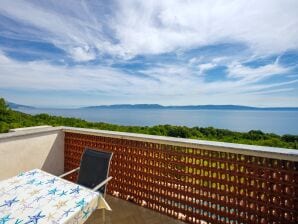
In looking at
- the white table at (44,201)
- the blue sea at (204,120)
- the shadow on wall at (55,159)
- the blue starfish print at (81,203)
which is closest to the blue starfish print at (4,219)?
the white table at (44,201)

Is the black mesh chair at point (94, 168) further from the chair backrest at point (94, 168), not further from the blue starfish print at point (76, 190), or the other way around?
the blue starfish print at point (76, 190)

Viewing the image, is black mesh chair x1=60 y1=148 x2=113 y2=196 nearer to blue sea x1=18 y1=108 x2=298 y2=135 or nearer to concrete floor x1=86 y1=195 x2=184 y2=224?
concrete floor x1=86 y1=195 x2=184 y2=224

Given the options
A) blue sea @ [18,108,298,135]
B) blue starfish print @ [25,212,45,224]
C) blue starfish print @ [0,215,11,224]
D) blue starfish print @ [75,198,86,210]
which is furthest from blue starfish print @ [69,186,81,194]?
blue sea @ [18,108,298,135]

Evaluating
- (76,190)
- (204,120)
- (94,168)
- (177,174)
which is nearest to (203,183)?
(177,174)

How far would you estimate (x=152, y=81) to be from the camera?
21062mm

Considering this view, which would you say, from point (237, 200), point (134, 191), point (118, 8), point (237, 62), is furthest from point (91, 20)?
point (237, 62)

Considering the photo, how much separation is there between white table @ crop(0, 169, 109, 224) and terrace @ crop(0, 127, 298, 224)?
0.65 meters

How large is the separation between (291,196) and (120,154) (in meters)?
2.31

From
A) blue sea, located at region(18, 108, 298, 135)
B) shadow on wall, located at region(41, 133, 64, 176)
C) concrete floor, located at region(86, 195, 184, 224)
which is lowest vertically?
concrete floor, located at region(86, 195, 184, 224)

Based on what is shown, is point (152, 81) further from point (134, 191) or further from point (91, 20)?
point (134, 191)

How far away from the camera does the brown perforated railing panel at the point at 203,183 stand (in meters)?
2.32

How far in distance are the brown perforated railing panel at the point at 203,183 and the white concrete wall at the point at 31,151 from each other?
916 mm

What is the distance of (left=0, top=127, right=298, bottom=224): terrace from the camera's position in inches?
92.4

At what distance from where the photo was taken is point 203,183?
112 inches
